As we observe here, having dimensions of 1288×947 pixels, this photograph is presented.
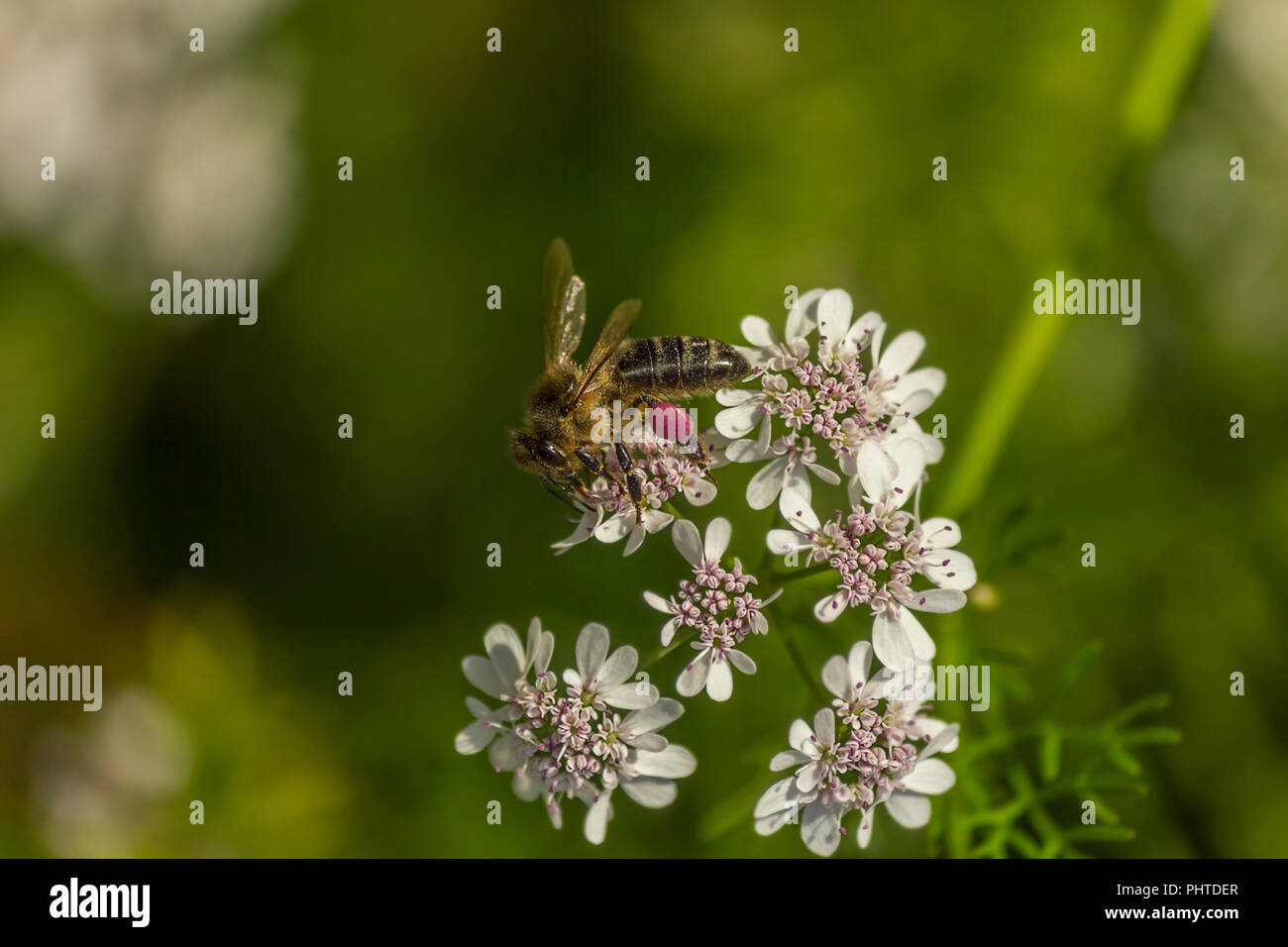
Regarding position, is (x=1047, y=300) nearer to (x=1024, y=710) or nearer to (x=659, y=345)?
(x=659, y=345)

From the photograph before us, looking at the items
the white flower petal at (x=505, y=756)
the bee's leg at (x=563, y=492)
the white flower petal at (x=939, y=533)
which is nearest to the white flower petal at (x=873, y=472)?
the white flower petal at (x=939, y=533)

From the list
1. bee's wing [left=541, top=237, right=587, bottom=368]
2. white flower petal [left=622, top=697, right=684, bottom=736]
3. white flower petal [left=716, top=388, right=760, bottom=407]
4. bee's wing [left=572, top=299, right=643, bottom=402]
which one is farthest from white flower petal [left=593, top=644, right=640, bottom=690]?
bee's wing [left=541, top=237, right=587, bottom=368]

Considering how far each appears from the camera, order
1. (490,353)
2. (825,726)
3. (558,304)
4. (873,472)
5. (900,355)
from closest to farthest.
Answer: (825,726) < (873,472) < (900,355) < (558,304) < (490,353)

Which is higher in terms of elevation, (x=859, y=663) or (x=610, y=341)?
(x=610, y=341)

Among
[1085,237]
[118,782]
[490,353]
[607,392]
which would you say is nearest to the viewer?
[607,392]

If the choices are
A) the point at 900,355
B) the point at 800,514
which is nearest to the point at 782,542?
the point at 800,514

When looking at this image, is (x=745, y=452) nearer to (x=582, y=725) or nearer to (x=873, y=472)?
(x=873, y=472)

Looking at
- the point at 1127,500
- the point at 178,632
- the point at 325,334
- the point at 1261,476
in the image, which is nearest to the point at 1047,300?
the point at 1127,500

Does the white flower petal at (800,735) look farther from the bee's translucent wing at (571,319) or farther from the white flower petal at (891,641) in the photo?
the bee's translucent wing at (571,319)
